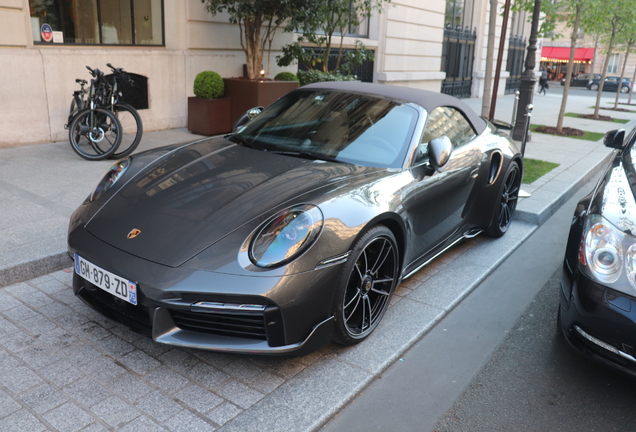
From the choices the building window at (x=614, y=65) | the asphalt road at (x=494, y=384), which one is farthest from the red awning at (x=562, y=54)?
the asphalt road at (x=494, y=384)

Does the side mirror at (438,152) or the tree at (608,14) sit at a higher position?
the tree at (608,14)

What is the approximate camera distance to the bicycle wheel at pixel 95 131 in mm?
7070

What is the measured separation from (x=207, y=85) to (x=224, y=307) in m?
7.40

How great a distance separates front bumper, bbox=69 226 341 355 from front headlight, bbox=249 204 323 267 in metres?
0.12

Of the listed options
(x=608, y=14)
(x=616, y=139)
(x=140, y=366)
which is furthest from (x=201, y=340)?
(x=608, y=14)

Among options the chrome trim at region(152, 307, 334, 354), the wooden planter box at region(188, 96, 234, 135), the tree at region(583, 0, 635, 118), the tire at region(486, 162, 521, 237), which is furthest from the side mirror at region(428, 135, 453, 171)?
the tree at region(583, 0, 635, 118)

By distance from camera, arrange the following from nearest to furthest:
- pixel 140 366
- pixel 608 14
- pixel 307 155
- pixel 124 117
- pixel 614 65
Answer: pixel 140 366 < pixel 307 155 < pixel 124 117 < pixel 608 14 < pixel 614 65

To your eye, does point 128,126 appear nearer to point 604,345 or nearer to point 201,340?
point 201,340

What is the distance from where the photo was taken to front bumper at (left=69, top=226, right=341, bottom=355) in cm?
269

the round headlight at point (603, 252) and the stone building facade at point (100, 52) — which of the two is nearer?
the round headlight at point (603, 252)

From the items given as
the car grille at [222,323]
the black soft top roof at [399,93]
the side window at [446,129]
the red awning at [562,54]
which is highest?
the red awning at [562,54]

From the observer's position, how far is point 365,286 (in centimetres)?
334

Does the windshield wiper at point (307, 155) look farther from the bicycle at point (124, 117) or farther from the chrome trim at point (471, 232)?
the bicycle at point (124, 117)

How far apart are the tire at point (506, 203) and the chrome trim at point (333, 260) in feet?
8.73
